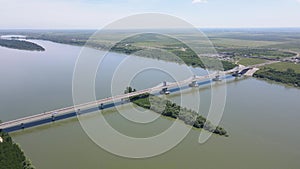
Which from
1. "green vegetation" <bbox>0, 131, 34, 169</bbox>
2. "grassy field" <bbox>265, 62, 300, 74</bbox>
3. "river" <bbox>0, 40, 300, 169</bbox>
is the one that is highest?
"green vegetation" <bbox>0, 131, 34, 169</bbox>

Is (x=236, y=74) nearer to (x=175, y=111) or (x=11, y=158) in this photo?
(x=175, y=111)

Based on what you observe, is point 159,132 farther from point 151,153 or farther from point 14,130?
point 14,130

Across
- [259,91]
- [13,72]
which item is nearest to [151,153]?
[259,91]

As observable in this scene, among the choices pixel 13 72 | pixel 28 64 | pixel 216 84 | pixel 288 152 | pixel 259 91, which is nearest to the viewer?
pixel 288 152

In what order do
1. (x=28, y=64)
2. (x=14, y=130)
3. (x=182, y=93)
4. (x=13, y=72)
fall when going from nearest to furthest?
1. (x=14, y=130)
2. (x=182, y=93)
3. (x=13, y=72)
4. (x=28, y=64)

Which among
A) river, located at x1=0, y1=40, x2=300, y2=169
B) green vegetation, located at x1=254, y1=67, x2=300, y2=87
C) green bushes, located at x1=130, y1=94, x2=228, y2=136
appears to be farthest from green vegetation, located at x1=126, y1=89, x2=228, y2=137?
green vegetation, located at x1=254, y1=67, x2=300, y2=87

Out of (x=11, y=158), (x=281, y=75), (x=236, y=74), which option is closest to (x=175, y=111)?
(x=11, y=158)

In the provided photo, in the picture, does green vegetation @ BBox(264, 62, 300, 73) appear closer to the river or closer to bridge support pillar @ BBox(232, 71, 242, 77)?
bridge support pillar @ BBox(232, 71, 242, 77)
